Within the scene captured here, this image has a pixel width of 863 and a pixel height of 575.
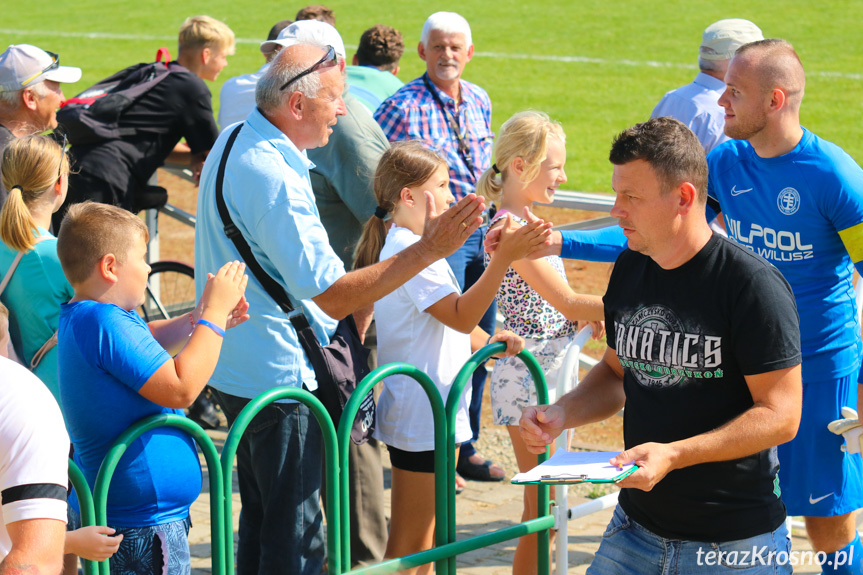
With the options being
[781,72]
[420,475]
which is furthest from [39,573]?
[781,72]

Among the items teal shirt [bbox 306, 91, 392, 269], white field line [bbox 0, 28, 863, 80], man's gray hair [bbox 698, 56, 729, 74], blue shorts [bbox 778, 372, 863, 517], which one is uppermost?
white field line [bbox 0, 28, 863, 80]

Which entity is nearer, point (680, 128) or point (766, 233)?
point (680, 128)

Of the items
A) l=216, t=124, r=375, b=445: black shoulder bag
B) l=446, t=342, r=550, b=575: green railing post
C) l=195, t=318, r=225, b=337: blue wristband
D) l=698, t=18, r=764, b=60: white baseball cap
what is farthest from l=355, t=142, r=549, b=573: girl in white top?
l=698, t=18, r=764, b=60: white baseball cap

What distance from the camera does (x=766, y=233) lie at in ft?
13.4

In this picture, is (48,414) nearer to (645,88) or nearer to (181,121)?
(181,121)

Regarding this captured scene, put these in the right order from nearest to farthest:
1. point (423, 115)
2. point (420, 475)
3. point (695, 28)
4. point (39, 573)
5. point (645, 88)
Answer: point (39, 573) < point (420, 475) < point (423, 115) < point (645, 88) < point (695, 28)

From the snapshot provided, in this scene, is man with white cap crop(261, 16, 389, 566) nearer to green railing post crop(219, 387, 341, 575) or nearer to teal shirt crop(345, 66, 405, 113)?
green railing post crop(219, 387, 341, 575)

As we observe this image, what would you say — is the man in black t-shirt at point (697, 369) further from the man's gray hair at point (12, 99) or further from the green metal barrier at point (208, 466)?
the man's gray hair at point (12, 99)

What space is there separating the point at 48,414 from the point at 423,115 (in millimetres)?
4428

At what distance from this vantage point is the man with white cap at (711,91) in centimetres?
559

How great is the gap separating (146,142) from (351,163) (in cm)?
200

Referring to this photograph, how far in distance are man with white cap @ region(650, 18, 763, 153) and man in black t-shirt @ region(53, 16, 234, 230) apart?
2965mm

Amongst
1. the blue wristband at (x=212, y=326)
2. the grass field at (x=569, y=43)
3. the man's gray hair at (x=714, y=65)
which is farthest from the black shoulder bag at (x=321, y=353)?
the grass field at (x=569, y=43)

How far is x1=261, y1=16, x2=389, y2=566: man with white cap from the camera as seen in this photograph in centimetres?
446
